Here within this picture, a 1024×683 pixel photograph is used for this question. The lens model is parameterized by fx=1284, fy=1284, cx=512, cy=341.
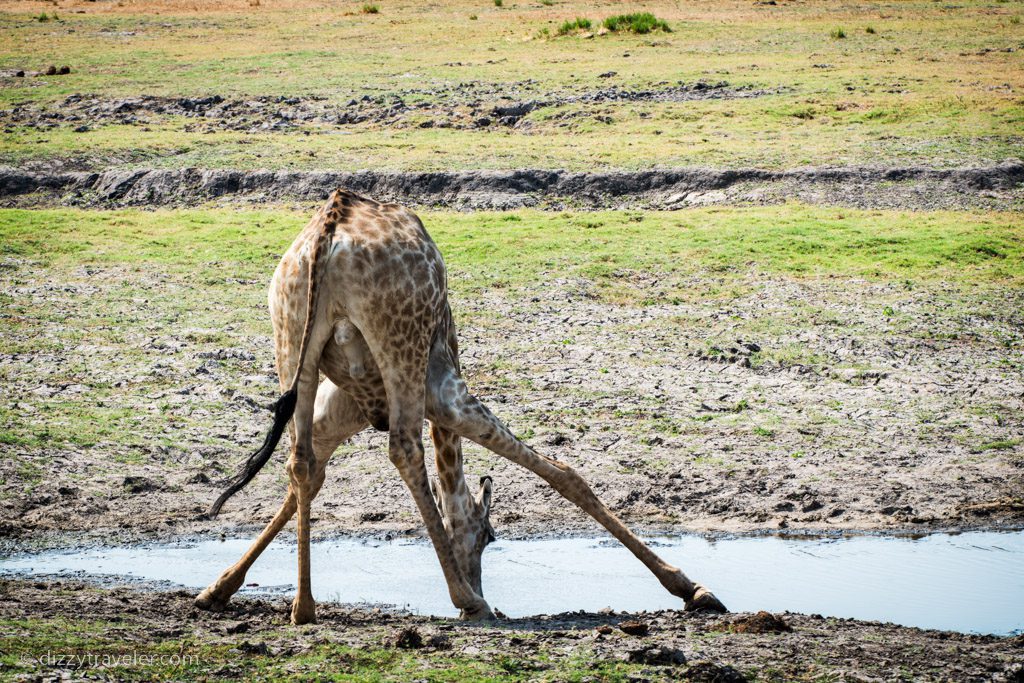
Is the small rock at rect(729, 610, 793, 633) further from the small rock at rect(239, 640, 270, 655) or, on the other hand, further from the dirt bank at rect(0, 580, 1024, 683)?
the small rock at rect(239, 640, 270, 655)

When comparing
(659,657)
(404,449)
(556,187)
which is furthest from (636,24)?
(659,657)

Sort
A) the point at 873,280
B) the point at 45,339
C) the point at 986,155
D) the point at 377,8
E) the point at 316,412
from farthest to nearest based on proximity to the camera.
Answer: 1. the point at 377,8
2. the point at 986,155
3. the point at 873,280
4. the point at 45,339
5. the point at 316,412

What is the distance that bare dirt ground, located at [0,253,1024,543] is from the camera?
939 centimetres

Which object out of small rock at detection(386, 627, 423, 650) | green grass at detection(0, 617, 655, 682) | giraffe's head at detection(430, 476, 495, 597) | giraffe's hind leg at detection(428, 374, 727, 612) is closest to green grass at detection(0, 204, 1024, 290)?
giraffe's head at detection(430, 476, 495, 597)

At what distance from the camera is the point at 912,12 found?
34562 mm

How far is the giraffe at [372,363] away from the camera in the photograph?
6707mm

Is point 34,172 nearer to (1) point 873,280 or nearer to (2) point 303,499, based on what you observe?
(1) point 873,280

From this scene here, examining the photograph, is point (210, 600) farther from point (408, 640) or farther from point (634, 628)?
point (634, 628)

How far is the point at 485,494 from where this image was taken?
7938 mm

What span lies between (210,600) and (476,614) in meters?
1.43

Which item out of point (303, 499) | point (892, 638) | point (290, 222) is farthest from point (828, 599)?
point (290, 222)

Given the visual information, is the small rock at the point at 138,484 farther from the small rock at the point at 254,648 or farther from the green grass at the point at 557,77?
the green grass at the point at 557,77

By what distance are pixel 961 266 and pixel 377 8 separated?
2587cm

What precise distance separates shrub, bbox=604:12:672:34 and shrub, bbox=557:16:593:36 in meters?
0.47
